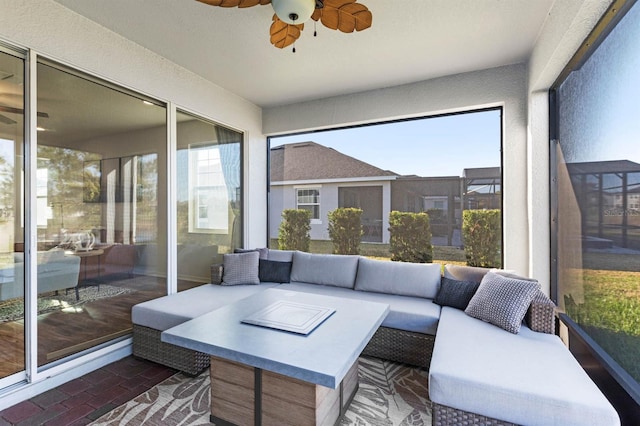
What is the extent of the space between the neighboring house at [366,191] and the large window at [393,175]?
0.01 m

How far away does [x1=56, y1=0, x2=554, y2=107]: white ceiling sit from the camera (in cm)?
233

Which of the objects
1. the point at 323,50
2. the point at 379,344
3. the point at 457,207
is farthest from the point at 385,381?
the point at 323,50

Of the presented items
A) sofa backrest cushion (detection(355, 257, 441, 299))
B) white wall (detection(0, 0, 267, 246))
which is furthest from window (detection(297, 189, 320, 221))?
sofa backrest cushion (detection(355, 257, 441, 299))

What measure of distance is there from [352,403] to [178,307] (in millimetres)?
1721

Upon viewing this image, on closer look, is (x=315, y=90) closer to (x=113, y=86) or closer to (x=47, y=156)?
(x=113, y=86)

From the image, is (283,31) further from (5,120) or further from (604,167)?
(604,167)

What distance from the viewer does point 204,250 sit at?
3.88 meters

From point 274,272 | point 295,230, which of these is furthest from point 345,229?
point 274,272

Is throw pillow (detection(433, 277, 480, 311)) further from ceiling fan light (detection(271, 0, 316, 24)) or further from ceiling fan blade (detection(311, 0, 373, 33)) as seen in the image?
ceiling fan light (detection(271, 0, 316, 24))

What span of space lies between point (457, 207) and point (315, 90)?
2325 mm

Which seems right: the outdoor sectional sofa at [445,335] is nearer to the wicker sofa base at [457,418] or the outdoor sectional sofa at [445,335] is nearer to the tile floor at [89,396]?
the wicker sofa base at [457,418]

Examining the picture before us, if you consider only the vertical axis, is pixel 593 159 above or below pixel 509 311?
above

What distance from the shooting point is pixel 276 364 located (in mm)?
1389

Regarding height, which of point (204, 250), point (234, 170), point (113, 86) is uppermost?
point (113, 86)
